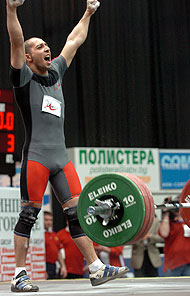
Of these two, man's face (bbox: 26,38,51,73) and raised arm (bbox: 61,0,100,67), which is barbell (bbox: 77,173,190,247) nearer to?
man's face (bbox: 26,38,51,73)

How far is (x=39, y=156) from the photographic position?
376cm

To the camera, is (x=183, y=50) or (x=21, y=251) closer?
(x=21, y=251)

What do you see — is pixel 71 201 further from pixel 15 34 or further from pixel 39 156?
pixel 15 34

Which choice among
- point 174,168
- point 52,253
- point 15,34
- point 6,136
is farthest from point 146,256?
point 15,34

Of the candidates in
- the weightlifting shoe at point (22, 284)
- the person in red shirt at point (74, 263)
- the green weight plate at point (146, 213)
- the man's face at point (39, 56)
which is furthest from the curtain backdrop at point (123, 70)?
the green weight plate at point (146, 213)

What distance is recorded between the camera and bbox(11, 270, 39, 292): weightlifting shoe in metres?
3.61

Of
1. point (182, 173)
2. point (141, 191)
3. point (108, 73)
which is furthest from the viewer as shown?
point (108, 73)

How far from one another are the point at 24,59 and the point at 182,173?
7131 millimetres

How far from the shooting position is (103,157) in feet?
31.6

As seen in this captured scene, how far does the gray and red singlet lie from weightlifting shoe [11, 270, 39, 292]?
448 mm

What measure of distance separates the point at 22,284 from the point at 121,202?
2.99 ft

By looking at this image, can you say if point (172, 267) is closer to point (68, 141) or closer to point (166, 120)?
point (68, 141)

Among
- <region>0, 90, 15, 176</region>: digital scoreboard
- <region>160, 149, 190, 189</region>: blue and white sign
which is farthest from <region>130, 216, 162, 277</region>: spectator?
<region>160, 149, 190, 189</region>: blue and white sign

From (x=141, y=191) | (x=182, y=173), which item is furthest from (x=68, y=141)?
(x=141, y=191)
